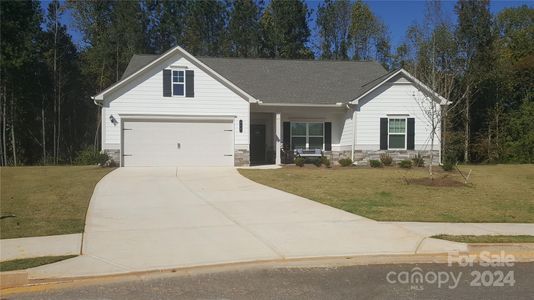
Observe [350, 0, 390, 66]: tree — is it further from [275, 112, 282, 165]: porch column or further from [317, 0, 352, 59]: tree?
[275, 112, 282, 165]: porch column

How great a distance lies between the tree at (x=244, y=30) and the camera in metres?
43.2

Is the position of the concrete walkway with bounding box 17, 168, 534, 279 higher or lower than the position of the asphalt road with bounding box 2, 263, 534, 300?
higher

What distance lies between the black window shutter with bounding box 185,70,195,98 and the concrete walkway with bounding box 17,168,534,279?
9661 mm

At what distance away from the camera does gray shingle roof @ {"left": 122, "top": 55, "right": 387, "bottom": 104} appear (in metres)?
25.5

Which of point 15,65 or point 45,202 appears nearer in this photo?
point 45,202

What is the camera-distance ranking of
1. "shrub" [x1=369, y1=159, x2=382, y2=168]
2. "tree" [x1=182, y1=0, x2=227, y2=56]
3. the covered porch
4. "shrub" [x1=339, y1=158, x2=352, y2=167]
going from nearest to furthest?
"shrub" [x1=369, y1=159, x2=382, y2=168]
"shrub" [x1=339, y1=158, x2=352, y2=167]
the covered porch
"tree" [x1=182, y1=0, x2=227, y2=56]

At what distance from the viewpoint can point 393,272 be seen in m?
6.94

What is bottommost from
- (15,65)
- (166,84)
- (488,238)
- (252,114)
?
(488,238)

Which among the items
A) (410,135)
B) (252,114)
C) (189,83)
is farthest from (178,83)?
(410,135)

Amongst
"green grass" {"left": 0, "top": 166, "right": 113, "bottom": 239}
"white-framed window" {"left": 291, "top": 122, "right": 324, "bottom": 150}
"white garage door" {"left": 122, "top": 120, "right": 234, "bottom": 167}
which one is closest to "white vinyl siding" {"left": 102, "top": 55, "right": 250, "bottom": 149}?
"white garage door" {"left": 122, "top": 120, "right": 234, "bottom": 167}

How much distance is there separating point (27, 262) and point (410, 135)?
20698 mm

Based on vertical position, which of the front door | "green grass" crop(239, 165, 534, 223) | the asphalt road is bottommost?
the asphalt road

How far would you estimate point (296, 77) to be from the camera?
28.0 meters

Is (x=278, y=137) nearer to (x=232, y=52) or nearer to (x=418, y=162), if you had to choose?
(x=418, y=162)
